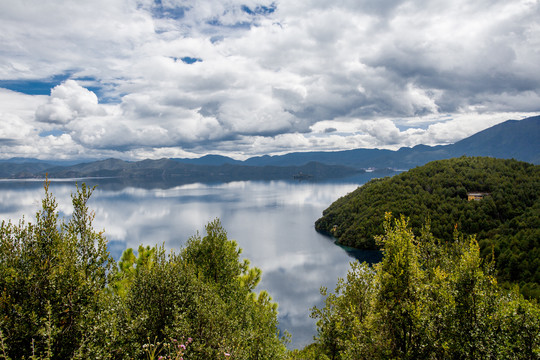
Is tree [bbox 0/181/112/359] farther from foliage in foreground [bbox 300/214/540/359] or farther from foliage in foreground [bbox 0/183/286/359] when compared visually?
foliage in foreground [bbox 300/214/540/359]

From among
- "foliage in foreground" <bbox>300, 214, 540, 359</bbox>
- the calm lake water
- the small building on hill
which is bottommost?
the calm lake water

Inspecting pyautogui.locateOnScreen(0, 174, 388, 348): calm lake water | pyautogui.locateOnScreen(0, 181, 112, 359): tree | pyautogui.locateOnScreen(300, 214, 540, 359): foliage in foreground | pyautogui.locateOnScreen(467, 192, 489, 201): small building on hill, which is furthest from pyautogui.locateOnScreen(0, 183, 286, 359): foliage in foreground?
pyautogui.locateOnScreen(467, 192, 489, 201): small building on hill

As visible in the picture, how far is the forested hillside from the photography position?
72562 millimetres

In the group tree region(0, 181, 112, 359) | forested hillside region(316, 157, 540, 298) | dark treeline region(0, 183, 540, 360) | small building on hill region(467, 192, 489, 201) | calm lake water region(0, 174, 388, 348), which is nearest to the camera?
tree region(0, 181, 112, 359)

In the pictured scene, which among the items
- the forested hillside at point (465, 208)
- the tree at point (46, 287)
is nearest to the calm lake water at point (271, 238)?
the tree at point (46, 287)

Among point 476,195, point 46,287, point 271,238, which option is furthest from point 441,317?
point 476,195

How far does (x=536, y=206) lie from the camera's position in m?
94.4

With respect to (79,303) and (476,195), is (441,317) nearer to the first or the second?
(79,303)

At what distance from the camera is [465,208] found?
102m

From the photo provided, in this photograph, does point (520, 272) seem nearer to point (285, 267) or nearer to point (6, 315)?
point (285, 267)

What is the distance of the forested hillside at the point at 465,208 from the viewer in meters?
72.6

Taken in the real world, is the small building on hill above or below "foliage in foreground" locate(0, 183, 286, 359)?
below

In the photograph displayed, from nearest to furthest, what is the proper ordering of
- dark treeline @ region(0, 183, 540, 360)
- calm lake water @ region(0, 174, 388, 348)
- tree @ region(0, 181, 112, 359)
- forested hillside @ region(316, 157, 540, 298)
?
tree @ region(0, 181, 112, 359) → dark treeline @ region(0, 183, 540, 360) → calm lake water @ region(0, 174, 388, 348) → forested hillside @ region(316, 157, 540, 298)

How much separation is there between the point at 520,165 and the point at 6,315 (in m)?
165
